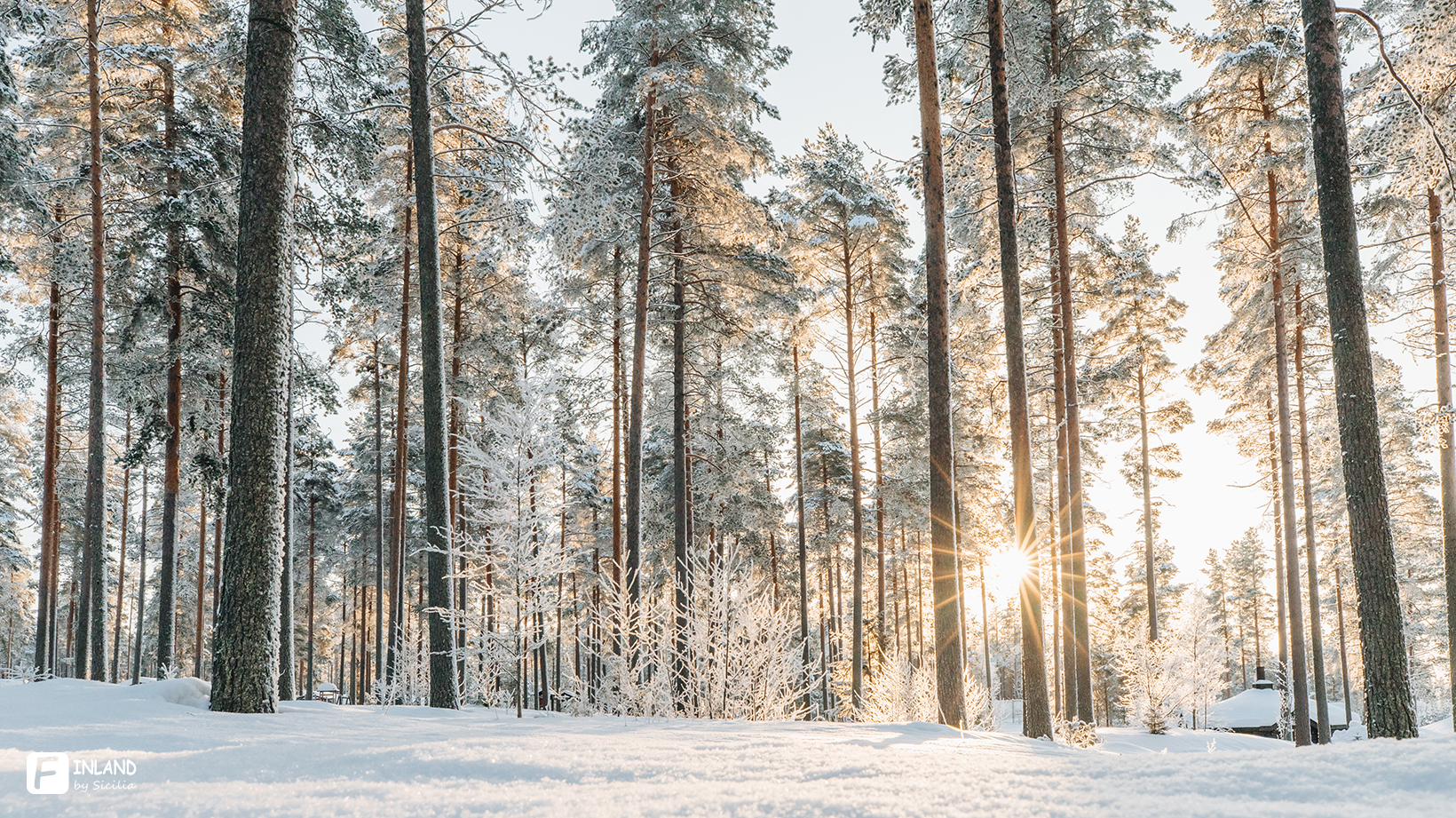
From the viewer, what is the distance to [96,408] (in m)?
12.1

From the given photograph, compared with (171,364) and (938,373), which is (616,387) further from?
(938,373)

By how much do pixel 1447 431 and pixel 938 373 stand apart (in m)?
8.51

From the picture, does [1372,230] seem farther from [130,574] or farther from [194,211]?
[130,574]

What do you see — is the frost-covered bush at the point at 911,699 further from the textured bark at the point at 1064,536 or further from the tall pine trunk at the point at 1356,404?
the tall pine trunk at the point at 1356,404

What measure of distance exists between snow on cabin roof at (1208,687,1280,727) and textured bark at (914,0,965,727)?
29.2m

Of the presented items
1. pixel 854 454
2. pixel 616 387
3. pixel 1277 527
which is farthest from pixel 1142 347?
Result: pixel 616 387

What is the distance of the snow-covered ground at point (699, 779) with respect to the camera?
166 cm

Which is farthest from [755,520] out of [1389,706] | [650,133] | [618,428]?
[1389,706]

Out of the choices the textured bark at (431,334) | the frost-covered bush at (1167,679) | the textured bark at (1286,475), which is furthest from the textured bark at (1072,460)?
the textured bark at (431,334)

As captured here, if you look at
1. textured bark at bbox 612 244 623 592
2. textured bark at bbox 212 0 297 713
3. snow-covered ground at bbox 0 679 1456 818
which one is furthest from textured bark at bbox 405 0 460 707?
textured bark at bbox 612 244 623 592

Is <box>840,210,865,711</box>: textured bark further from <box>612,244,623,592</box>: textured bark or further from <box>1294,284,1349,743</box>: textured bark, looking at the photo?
<box>1294,284,1349,743</box>: textured bark

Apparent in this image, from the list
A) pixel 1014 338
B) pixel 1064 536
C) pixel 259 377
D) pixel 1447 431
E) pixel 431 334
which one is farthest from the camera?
pixel 1064 536

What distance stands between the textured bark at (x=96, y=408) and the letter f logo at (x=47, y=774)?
1266 cm

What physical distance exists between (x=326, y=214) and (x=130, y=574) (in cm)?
4312
